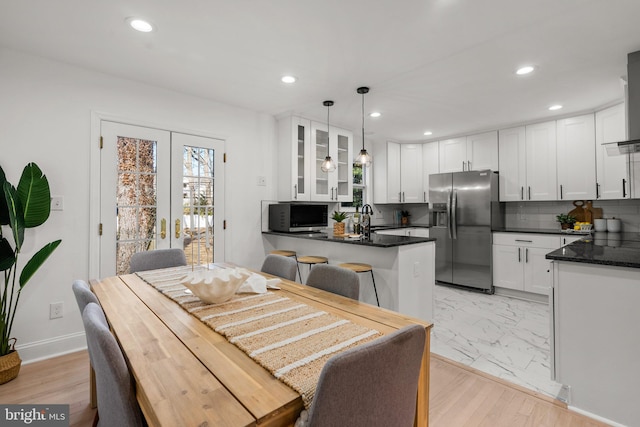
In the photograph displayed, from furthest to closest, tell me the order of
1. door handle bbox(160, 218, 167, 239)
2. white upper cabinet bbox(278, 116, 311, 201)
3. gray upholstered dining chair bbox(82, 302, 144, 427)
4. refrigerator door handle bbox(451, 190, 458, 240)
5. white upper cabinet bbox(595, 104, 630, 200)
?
refrigerator door handle bbox(451, 190, 458, 240) < white upper cabinet bbox(278, 116, 311, 201) < white upper cabinet bbox(595, 104, 630, 200) < door handle bbox(160, 218, 167, 239) < gray upholstered dining chair bbox(82, 302, 144, 427)

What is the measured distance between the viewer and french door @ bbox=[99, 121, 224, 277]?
2844 mm

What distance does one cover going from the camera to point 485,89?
313 cm

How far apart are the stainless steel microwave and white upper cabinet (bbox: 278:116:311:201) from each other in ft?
0.56

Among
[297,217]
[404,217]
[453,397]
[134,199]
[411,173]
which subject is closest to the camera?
[453,397]

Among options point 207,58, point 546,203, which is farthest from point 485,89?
point 207,58

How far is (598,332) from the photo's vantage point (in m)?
1.74

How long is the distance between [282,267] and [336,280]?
58 centimetres

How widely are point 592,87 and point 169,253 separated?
4.31 meters

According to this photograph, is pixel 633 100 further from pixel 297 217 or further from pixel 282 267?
pixel 297 217

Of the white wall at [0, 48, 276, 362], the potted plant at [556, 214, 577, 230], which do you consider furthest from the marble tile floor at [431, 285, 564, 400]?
the white wall at [0, 48, 276, 362]

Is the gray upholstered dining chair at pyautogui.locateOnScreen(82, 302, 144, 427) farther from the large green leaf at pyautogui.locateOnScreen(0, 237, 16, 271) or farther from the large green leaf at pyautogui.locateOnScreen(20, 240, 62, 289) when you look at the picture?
the large green leaf at pyautogui.locateOnScreen(0, 237, 16, 271)

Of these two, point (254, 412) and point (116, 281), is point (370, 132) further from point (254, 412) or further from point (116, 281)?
point (254, 412)

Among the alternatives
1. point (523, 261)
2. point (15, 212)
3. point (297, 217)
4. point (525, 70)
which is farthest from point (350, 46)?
point (523, 261)

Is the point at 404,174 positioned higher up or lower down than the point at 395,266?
→ higher up
